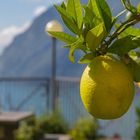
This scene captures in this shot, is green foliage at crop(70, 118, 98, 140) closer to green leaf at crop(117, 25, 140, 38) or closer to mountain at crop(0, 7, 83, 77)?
green leaf at crop(117, 25, 140, 38)

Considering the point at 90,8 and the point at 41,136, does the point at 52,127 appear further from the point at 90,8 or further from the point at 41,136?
the point at 90,8

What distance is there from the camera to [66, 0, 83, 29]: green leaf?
1.73 feet

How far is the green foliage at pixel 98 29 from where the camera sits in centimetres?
53

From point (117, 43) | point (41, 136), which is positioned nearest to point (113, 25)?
point (117, 43)

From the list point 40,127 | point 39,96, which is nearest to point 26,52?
point 39,96

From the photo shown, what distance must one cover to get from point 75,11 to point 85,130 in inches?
202

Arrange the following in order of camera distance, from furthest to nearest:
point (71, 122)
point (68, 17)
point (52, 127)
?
point (71, 122) < point (52, 127) < point (68, 17)

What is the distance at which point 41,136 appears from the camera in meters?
5.58

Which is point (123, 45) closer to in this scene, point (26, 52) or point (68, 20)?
point (68, 20)

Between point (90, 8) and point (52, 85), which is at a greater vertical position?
point (90, 8)

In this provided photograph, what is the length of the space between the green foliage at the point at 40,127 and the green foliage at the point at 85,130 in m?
0.38

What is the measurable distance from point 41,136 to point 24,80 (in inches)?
59.4

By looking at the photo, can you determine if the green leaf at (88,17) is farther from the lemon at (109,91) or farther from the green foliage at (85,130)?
the green foliage at (85,130)

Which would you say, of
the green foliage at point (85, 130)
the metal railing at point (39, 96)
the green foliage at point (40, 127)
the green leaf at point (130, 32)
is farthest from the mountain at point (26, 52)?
the green leaf at point (130, 32)
